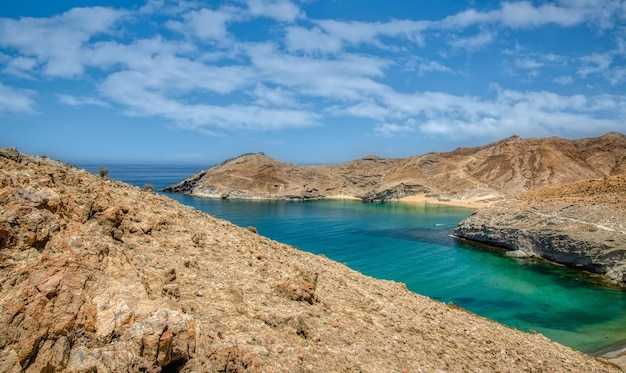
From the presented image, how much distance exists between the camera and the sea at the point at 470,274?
976 inches

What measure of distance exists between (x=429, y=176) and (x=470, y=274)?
76.9 metres

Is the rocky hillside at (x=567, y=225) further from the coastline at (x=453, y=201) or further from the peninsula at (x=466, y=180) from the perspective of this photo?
the coastline at (x=453, y=201)

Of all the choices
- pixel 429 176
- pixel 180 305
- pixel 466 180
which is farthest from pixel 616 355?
pixel 429 176

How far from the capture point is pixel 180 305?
8289mm

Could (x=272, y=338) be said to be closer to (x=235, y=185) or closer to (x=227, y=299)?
(x=227, y=299)

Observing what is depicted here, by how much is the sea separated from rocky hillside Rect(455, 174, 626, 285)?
1.61m

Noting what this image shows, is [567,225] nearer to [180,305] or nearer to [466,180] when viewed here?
[180,305]

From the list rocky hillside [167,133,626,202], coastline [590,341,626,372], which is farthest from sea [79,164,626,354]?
rocky hillside [167,133,626,202]

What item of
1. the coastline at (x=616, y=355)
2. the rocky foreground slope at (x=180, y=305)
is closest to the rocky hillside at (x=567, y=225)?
the coastline at (x=616, y=355)

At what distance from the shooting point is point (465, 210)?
8038 cm

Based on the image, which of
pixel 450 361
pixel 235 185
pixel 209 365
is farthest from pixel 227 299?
pixel 235 185

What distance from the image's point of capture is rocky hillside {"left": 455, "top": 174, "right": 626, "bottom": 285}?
34531 mm

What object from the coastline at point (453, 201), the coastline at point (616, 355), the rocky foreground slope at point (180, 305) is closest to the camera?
the rocky foreground slope at point (180, 305)

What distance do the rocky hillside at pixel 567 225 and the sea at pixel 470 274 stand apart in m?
1.61
